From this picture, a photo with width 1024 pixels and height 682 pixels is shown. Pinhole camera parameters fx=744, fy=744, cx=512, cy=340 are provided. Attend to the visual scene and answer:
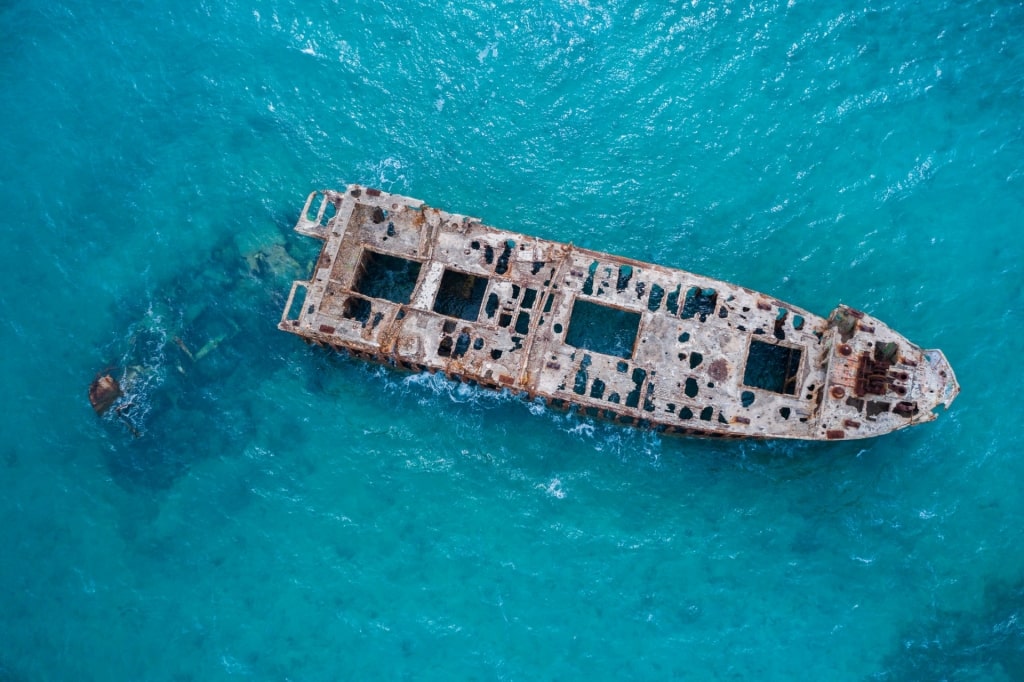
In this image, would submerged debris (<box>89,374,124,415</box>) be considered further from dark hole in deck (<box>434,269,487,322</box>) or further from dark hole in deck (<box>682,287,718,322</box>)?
dark hole in deck (<box>682,287,718,322</box>)

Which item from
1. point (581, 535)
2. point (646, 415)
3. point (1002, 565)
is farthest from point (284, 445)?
point (1002, 565)

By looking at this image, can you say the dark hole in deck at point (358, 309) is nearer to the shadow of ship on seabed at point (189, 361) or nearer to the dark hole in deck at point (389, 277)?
the dark hole in deck at point (389, 277)

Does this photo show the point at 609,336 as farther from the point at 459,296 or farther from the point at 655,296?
the point at 459,296

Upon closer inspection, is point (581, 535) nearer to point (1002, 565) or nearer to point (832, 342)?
point (832, 342)

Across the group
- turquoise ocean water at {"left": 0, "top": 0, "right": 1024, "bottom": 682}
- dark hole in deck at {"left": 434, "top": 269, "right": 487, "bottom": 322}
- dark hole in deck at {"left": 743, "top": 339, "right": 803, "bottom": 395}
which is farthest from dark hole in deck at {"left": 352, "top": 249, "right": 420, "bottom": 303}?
dark hole in deck at {"left": 743, "top": 339, "right": 803, "bottom": 395}

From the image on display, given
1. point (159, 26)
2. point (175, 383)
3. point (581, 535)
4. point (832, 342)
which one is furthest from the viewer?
point (159, 26)

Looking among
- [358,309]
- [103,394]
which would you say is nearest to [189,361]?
[103,394]
